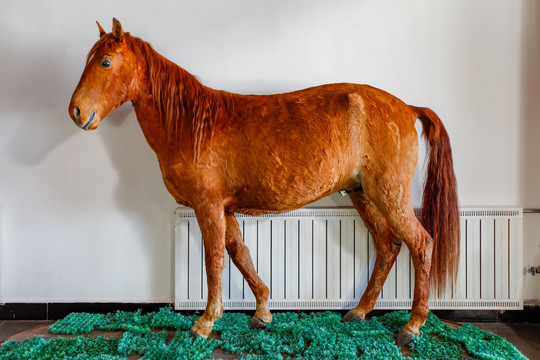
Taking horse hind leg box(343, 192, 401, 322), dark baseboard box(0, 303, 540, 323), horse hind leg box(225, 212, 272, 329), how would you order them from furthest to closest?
dark baseboard box(0, 303, 540, 323) → horse hind leg box(343, 192, 401, 322) → horse hind leg box(225, 212, 272, 329)

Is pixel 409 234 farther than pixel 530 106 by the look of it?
No

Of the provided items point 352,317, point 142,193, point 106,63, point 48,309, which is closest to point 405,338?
point 352,317

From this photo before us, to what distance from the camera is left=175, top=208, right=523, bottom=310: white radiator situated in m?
2.33

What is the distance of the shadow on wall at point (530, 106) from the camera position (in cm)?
242

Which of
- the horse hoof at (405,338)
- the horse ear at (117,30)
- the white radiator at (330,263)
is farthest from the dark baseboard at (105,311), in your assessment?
the horse ear at (117,30)

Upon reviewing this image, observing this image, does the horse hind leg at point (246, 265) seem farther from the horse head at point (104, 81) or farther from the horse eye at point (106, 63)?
the horse eye at point (106, 63)

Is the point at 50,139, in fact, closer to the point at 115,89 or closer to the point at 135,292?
the point at 115,89

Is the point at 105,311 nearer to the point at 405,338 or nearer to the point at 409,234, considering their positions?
the point at 405,338

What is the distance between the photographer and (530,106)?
7.97 feet

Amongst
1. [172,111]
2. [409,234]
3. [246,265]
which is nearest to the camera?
[172,111]

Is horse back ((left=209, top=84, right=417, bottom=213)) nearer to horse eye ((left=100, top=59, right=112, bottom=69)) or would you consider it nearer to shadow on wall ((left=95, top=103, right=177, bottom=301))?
horse eye ((left=100, top=59, right=112, bottom=69))

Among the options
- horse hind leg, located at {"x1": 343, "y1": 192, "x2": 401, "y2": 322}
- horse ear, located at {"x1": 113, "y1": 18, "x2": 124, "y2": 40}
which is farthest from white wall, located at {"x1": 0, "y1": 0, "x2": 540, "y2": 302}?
horse ear, located at {"x1": 113, "y1": 18, "x2": 124, "y2": 40}

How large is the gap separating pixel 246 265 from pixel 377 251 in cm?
80

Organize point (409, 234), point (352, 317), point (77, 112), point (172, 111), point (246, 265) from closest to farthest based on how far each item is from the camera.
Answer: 1. point (77, 112)
2. point (172, 111)
3. point (409, 234)
4. point (246, 265)
5. point (352, 317)
